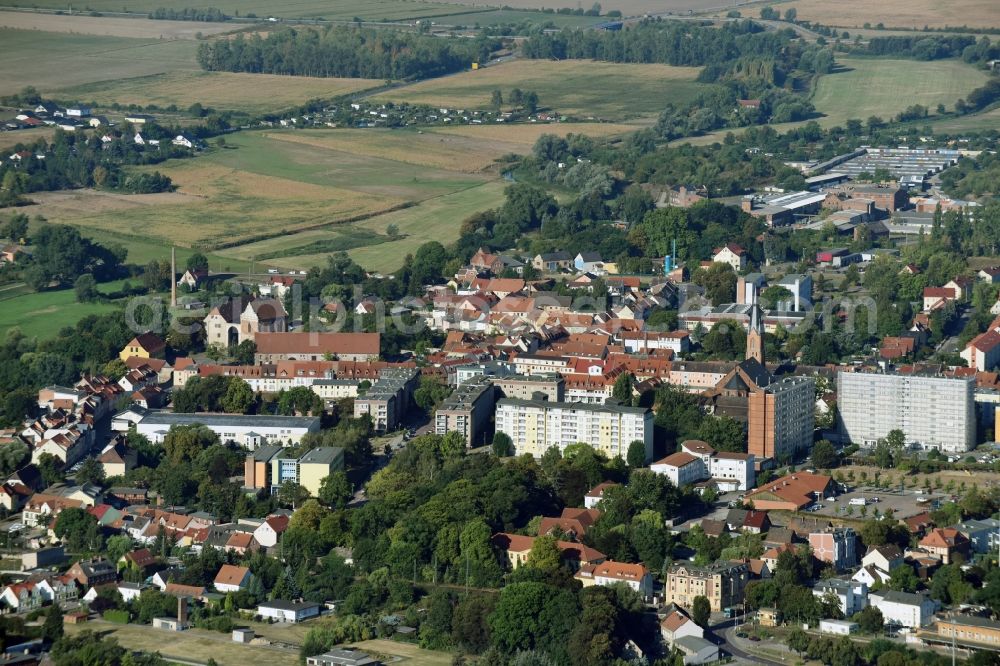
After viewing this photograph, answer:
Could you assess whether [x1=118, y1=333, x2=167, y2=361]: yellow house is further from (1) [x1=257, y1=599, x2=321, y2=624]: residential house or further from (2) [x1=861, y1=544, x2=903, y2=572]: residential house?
(2) [x1=861, y1=544, x2=903, y2=572]: residential house

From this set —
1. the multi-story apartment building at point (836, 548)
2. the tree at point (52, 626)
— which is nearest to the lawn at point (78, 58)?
the tree at point (52, 626)

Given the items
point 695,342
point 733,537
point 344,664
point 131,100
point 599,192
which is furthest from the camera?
point 131,100

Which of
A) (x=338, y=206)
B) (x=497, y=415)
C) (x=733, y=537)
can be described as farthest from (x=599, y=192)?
(x=733, y=537)

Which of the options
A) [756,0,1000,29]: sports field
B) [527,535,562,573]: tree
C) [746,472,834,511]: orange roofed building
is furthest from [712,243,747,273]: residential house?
[756,0,1000,29]: sports field

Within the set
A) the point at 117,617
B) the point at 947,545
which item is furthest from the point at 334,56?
the point at 947,545

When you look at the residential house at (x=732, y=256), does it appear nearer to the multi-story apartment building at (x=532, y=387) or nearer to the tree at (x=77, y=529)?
the multi-story apartment building at (x=532, y=387)

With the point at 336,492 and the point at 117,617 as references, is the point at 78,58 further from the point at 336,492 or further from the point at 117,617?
the point at 117,617

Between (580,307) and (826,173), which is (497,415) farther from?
(826,173)
